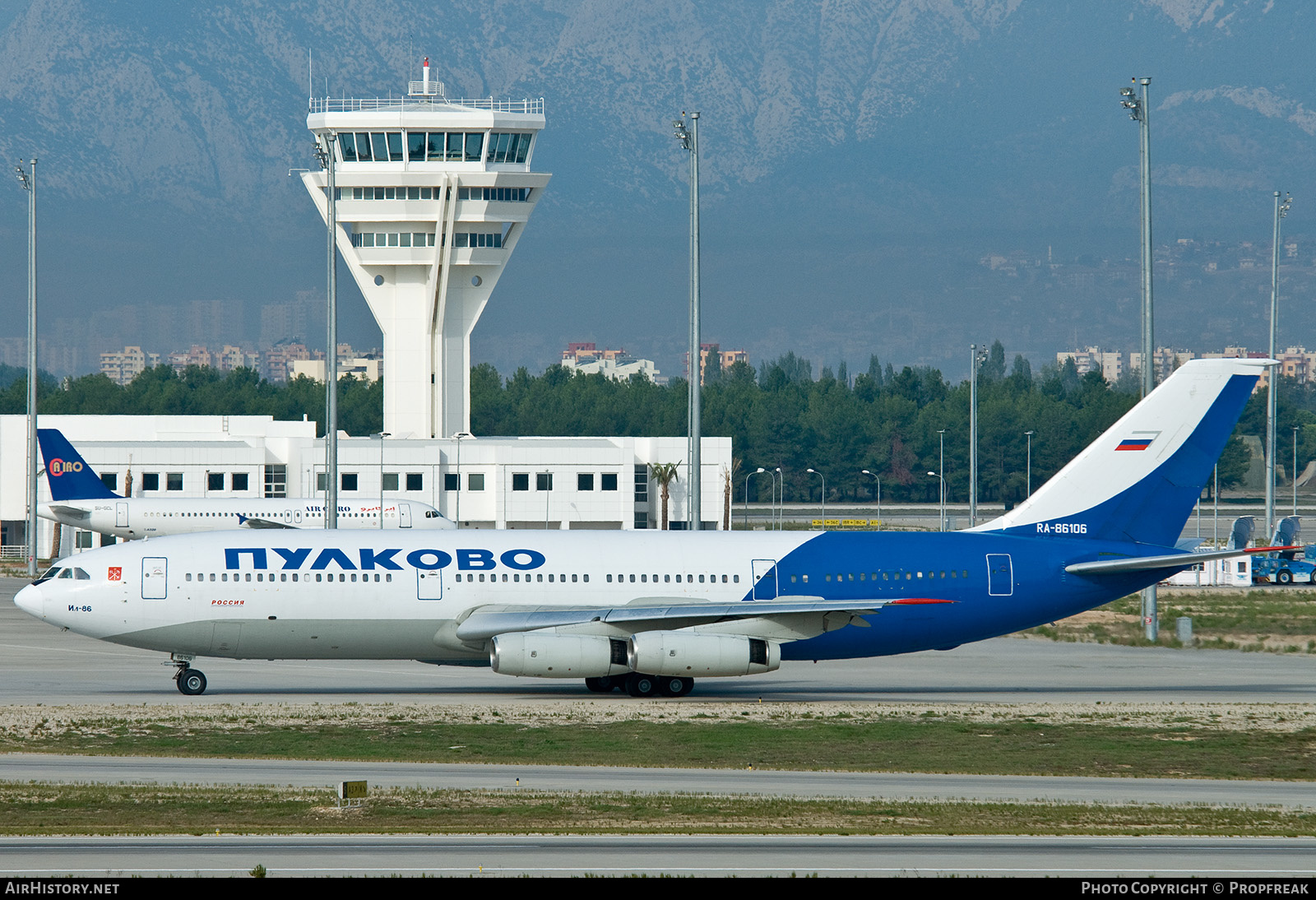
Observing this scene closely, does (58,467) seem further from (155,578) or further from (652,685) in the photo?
(652,685)

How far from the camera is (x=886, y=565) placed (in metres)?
38.6

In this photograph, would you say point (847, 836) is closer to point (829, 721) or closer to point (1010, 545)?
point (829, 721)

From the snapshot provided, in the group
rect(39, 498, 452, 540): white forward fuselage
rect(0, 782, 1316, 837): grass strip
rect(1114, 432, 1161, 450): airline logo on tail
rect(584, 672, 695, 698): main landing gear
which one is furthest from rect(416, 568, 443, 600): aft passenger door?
rect(39, 498, 452, 540): white forward fuselage

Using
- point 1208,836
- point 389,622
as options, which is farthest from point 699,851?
point 389,622

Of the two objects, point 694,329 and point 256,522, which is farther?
point 256,522

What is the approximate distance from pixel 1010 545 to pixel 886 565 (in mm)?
3159

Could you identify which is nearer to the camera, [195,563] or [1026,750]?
[1026,750]

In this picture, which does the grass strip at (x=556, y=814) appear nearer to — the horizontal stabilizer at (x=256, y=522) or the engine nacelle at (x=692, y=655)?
the engine nacelle at (x=692, y=655)

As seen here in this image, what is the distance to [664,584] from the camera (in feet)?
125

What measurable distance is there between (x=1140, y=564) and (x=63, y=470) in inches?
2705

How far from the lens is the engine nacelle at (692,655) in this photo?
1414 inches

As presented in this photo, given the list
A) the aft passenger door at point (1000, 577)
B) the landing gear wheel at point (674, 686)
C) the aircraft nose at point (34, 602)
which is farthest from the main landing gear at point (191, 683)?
the aft passenger door at point (1000, 577)

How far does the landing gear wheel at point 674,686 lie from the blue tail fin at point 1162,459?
30.1ft

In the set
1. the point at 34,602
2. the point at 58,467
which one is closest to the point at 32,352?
the point at 58,467
